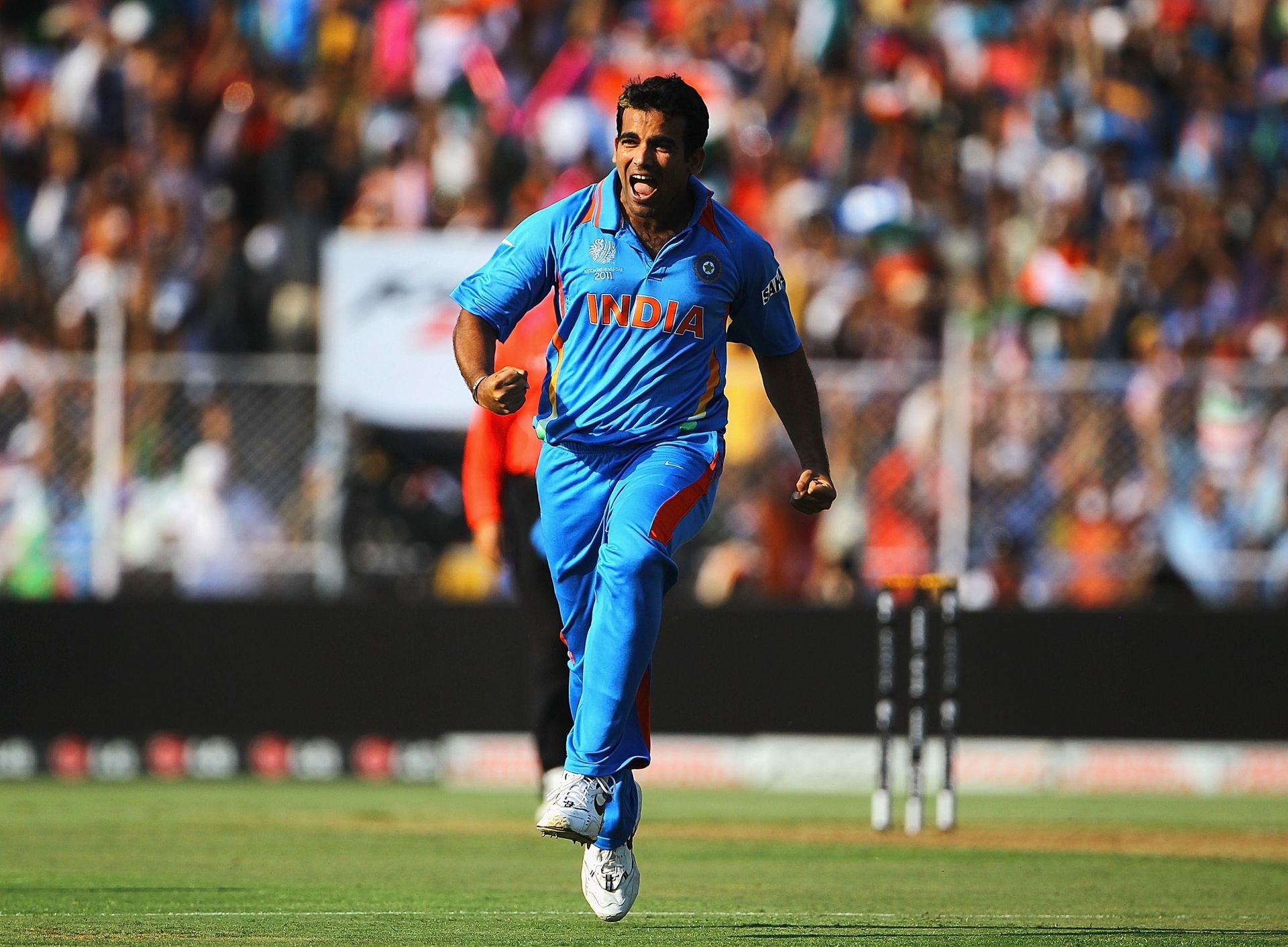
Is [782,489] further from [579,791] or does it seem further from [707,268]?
[579,791]

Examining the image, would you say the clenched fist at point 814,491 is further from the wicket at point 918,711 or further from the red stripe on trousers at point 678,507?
the wicket at point 918,711

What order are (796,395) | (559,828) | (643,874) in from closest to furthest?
(559,828) → (796,395) → (643,874)

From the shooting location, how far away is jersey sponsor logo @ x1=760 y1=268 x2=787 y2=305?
21.2 feet

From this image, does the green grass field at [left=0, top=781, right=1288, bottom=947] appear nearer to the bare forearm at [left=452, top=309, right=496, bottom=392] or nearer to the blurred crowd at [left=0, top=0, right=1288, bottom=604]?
the bare forearm at [left=452, top=309, right=496, bottom=392]

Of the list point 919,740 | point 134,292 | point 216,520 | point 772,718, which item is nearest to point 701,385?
point 919,740

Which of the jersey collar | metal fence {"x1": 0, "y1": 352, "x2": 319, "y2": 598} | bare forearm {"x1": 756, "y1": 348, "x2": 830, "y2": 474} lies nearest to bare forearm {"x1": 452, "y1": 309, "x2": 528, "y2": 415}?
the jersey collar

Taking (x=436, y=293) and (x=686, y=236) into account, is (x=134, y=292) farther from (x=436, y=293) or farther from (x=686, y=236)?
(x=686, y=236)

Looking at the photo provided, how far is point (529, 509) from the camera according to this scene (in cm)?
901

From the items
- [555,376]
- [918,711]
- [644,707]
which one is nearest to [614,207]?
[555,376]

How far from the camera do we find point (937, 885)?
25.5ft

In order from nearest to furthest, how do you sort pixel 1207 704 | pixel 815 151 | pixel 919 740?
pixel 919 740
pixel 1207 704
pixel 815 151

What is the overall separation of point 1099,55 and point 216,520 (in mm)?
8203

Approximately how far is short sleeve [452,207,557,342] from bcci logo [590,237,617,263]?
0.49 ft

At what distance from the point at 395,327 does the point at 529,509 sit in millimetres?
5611
